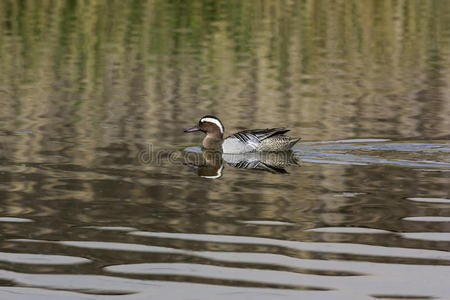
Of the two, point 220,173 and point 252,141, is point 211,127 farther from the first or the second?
point 220,173

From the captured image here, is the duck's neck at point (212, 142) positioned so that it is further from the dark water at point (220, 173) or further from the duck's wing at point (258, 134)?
the duck's wing at point (258, 134)

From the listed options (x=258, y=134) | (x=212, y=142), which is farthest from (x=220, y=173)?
(x=212, y=142)

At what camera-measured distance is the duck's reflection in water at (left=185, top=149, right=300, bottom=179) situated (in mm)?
11500

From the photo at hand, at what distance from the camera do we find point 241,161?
12320 millimetres

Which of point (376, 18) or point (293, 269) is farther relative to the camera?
point (376, 18)

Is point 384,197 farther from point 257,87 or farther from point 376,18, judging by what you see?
point 376,18

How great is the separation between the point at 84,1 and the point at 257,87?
16965mm

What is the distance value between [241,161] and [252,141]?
0.38 metres

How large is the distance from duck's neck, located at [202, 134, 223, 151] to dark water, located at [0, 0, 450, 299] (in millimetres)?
169

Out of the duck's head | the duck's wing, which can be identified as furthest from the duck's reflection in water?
the duck's head

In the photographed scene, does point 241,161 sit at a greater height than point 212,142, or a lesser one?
lesser

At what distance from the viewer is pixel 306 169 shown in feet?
37.1

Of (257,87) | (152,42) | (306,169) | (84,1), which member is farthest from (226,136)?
(84,1)

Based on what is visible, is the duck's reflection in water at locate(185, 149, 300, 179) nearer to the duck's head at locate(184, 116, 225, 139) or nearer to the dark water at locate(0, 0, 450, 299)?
the dark water at locate(0, 0, 450, 299)
